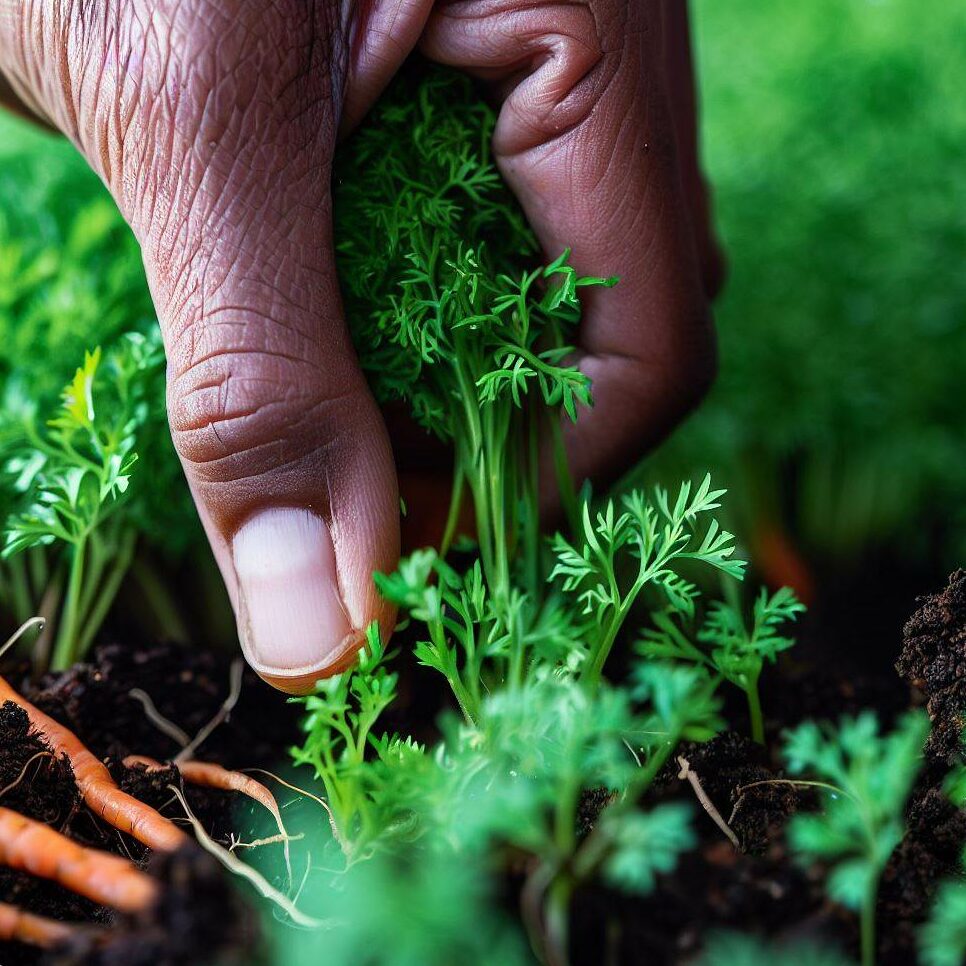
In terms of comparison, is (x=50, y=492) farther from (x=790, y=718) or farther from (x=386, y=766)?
(x=790, y=718)

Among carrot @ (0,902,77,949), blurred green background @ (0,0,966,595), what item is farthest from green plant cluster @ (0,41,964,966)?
blurred green background @ (0,0,966,595)

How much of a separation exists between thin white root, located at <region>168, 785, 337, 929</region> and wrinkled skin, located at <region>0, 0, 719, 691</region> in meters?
0.20

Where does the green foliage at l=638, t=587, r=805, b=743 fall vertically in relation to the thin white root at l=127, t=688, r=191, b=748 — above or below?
above

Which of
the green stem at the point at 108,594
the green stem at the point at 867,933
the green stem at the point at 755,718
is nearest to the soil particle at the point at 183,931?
the green stem at the point at 867,933

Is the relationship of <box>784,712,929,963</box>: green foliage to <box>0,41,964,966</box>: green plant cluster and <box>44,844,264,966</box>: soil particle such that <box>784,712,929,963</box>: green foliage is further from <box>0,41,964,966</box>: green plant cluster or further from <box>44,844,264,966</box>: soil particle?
<box>44,844,264,966</box>: soil particle

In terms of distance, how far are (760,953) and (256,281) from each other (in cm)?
85

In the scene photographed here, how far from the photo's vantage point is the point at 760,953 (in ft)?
2.57

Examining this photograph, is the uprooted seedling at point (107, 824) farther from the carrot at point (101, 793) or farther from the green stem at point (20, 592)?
the green stem at point (20, 592)

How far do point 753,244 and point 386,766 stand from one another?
223cm

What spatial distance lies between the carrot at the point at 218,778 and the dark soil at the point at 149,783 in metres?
0.02

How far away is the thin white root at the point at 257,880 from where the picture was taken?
94 cm

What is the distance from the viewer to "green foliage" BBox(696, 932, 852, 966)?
29.4 inches

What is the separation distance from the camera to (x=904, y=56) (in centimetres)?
276

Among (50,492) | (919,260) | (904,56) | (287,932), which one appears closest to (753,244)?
(919,260)
